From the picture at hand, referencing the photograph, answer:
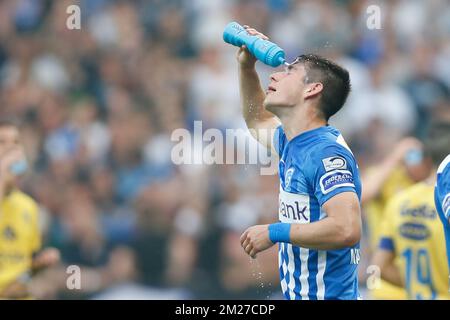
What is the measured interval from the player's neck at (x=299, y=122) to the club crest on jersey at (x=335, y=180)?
1.43 ft

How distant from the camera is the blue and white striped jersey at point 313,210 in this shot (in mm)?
5297

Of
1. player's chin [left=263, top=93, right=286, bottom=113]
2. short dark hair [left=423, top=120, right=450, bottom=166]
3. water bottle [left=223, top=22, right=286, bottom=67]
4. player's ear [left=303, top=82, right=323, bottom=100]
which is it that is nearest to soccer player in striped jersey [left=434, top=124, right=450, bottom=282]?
player's ear [left=303, top=82, right=323, bottom=100]

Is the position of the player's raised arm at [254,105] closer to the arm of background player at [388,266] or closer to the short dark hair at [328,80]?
the short dark hair at [328,80]

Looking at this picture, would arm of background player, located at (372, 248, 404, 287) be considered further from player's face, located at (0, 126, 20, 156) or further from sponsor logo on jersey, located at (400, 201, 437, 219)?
player's face, located at (0, 126, 20, 156)

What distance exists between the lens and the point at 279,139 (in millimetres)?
5828

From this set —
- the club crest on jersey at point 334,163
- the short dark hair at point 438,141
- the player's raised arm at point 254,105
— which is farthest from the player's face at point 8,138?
the club crest on jersey at point 334,163

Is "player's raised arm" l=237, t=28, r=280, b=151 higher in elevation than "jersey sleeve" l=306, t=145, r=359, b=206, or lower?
higher

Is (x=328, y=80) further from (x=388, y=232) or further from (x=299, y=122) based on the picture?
(x=388, y=232)

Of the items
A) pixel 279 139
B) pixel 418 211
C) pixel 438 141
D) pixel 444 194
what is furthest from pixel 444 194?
pixel 418 211

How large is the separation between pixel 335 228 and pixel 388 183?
12.7 feet

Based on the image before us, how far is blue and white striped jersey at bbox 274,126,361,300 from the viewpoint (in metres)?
5.30

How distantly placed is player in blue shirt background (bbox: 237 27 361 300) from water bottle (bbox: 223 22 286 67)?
123mm
